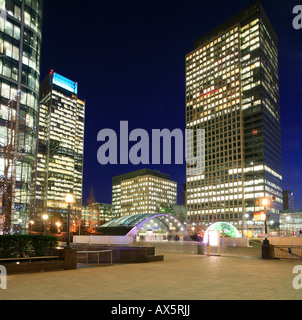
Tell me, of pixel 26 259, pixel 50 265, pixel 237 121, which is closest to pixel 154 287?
pixel 50 265

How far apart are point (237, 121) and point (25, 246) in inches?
5819

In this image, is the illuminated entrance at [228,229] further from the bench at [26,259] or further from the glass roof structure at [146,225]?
the bench at [26,259]

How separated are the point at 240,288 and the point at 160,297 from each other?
9.66 ft

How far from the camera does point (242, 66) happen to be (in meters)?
159

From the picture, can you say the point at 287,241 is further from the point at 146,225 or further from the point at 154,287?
the point at 146,225

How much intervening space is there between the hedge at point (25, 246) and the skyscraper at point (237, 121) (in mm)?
133729

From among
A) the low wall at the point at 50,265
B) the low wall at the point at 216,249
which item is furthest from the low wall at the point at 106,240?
the low wall at the point at 50,265

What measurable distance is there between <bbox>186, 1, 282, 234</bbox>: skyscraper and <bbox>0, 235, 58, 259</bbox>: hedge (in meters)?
134

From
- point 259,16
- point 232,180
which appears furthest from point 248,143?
point 259,16

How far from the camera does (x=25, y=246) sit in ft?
51.9

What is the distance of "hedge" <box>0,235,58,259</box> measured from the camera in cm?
1518

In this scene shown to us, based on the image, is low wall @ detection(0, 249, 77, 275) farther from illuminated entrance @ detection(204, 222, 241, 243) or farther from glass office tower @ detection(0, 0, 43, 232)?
illuminated entrance @ detection(204, 222, 241, 243)
